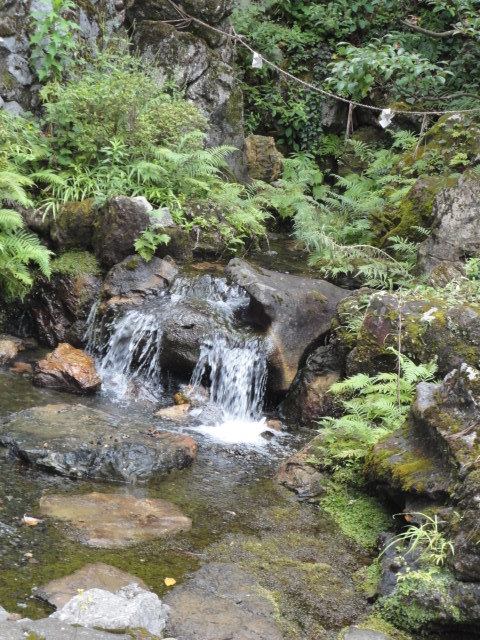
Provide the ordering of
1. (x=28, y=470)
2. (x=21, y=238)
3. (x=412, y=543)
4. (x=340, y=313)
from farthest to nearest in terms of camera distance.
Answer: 1. (x=21, y=238)
2. (x=340, y=313)
3. (x=28, y=470)
4. (x=412, y=543)

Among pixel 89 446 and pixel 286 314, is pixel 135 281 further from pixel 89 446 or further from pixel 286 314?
pixel 89 446

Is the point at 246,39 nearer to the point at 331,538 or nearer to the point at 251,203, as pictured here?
the point at 251,203

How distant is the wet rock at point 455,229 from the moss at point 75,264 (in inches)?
186

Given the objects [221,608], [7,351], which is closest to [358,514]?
[221,608]

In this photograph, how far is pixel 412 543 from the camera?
422 cm

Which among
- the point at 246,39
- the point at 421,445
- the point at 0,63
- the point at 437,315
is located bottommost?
the point at 421,445

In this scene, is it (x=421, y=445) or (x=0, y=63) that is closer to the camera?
(x=421, y=445)

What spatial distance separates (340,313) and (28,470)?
13.5ft

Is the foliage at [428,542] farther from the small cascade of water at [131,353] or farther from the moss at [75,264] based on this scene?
the moss at [75,264]

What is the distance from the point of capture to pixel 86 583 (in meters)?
3.87

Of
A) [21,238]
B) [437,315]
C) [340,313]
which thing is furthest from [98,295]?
[437,315]

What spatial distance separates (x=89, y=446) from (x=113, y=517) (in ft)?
3.41

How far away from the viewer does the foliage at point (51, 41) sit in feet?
33.9

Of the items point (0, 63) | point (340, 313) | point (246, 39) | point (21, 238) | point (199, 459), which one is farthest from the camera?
point (246, 39)
